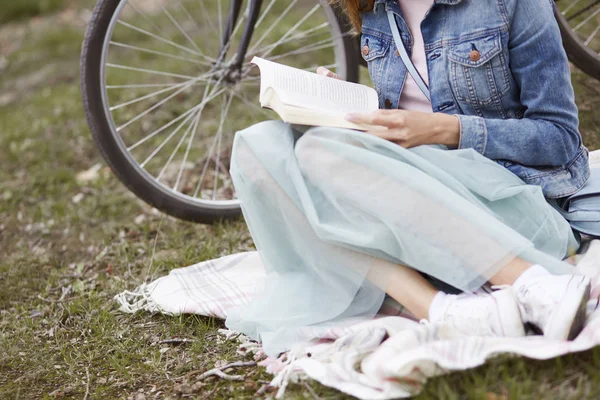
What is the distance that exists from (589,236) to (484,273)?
44cm

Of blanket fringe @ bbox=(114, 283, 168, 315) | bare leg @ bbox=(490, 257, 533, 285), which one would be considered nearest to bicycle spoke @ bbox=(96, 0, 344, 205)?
blanket fringe @ bbox=(114, 283, 168, 315)

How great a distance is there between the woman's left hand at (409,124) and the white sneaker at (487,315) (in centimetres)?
35

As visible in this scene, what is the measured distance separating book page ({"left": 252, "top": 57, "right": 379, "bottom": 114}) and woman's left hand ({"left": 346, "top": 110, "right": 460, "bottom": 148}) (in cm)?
7

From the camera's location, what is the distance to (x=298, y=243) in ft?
5.24

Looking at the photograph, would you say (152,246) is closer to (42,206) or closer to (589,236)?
(42,206)

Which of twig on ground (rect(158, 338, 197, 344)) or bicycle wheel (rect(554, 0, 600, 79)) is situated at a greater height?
bicycle wheel (rect(554, 0, 600, 79))

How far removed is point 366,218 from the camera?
149 cm

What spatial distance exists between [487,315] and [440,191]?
0.84 ft

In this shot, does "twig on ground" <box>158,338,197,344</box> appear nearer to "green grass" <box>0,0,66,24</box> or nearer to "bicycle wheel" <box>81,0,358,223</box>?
"bicycle wheel" <box>81,0,358,223</box>

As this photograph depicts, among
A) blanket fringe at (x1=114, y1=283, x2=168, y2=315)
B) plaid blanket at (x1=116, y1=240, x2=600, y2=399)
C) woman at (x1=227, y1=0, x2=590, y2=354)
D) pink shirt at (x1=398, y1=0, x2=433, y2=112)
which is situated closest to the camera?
plaid blanket at (x1=116, y1=240, x2=600, y2=399)

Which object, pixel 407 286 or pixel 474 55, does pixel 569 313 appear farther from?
pixel 474 55

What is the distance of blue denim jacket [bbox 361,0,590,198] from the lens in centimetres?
151

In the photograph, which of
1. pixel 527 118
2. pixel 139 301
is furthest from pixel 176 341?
pixel 527 118

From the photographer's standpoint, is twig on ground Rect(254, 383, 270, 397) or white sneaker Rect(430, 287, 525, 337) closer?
white sneaker Rect(430, 287, 525, 337)
